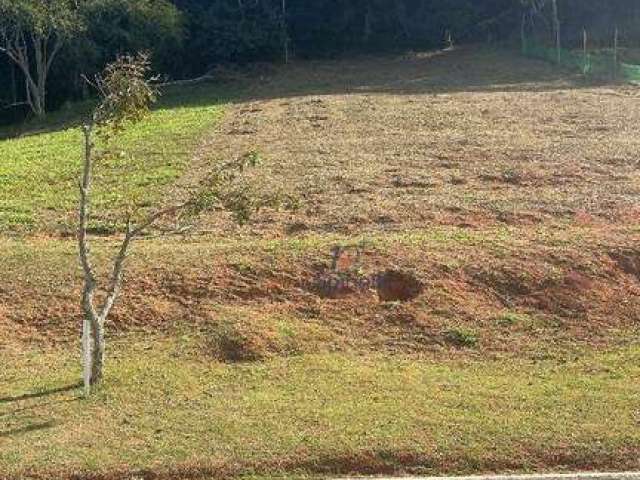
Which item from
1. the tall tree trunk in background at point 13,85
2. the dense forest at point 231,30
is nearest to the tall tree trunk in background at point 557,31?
the dense forest at point 231,30

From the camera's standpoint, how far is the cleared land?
6.93m

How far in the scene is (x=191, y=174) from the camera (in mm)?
15352

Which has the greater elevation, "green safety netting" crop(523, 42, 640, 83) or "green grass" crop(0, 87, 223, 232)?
"green grass" crop(0, 87, 223, 232)

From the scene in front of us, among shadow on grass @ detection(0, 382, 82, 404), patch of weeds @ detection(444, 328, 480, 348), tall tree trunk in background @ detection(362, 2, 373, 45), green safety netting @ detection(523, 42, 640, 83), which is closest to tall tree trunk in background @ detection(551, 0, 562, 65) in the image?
green safety netting @ detection(523, 42, 640, 83)

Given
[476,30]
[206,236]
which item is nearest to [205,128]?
[206,236]

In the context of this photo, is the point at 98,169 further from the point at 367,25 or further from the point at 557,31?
the point at 367,25

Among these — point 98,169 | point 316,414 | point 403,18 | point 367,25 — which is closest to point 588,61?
point 403,18

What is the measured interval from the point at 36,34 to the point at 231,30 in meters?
7.77

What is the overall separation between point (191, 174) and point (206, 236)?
3.93 meters

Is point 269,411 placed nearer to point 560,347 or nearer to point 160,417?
point 160,417

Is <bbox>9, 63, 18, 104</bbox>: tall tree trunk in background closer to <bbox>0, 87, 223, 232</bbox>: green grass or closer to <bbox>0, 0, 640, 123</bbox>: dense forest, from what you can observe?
<bbox>0, 0, 640, 123</bbox>: dense forest

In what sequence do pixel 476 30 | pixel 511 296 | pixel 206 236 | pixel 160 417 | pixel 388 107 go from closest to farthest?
pixel 160 417, pixel 511 296, pixel 206 236, pixel 388 107, pixel 476 30

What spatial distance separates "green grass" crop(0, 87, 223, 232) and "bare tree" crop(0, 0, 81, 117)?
3496 mm

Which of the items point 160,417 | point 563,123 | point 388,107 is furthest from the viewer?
point 388,107
